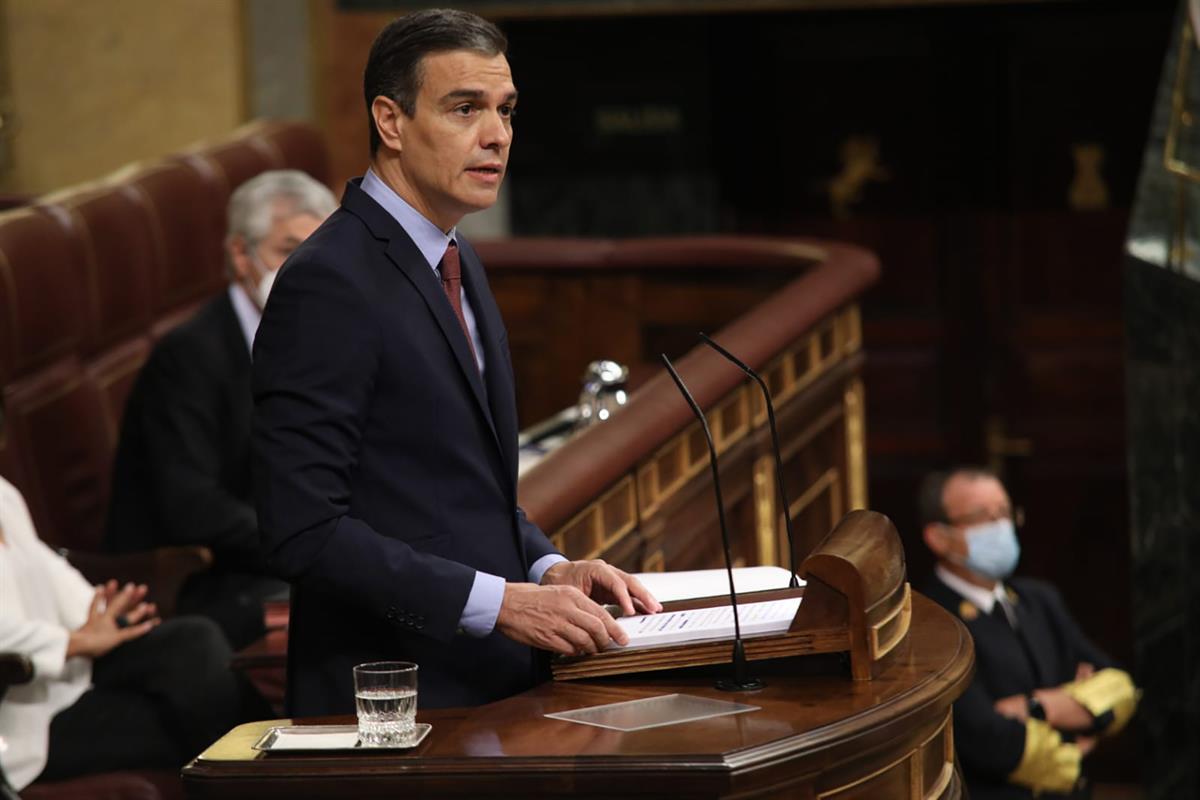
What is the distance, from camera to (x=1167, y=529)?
20.8 ft

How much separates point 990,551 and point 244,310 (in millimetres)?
2003

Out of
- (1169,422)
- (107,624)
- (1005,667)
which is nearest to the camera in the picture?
(107,624)

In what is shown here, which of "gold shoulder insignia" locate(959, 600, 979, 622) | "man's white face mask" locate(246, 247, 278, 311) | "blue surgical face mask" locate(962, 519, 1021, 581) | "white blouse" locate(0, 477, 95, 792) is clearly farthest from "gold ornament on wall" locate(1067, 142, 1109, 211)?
"white blouse" locate(0, 477, 95, 792)

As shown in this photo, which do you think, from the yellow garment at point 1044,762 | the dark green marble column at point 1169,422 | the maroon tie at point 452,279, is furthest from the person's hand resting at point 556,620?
the dark green marble column at point 1169,422

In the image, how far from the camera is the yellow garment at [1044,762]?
4555 mm

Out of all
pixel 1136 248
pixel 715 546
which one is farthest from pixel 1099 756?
pixel 715 546

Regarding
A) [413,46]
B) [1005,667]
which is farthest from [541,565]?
[1005,667]

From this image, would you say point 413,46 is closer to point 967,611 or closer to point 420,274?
point 420,274

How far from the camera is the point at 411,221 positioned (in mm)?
2260

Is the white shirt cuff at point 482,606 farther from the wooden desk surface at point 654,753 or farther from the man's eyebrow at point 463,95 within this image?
the man's eyebrow at point 463,95

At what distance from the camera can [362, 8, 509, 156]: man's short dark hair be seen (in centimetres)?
222

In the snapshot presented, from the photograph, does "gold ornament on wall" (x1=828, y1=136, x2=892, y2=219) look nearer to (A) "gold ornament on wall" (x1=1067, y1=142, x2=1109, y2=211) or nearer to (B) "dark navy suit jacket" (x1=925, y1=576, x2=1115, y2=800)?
(A) "gold ornament on wall" (x1=1067, y1=142, x2=1109, y2=211)

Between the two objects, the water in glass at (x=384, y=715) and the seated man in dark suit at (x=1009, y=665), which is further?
the seated man in dark suit at (x=1009, y=665)

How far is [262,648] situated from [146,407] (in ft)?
3.93
